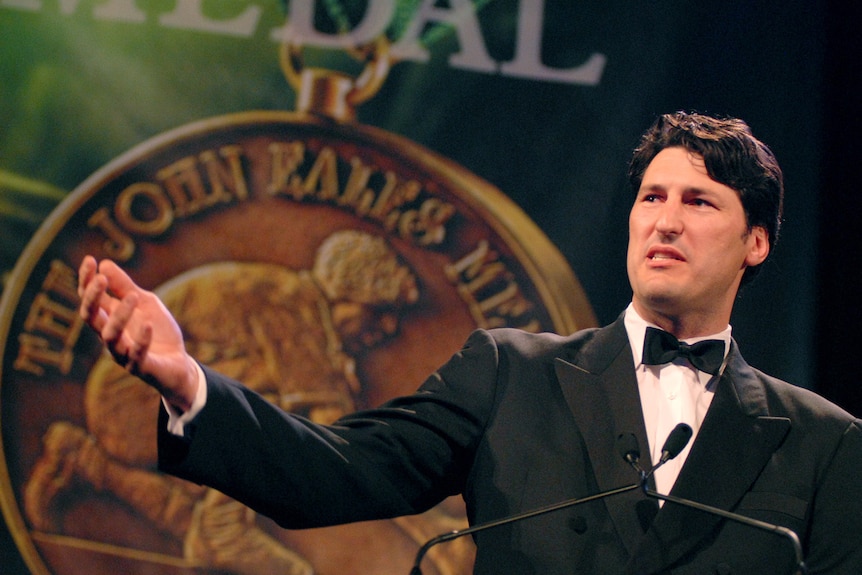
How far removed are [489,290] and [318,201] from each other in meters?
0.58

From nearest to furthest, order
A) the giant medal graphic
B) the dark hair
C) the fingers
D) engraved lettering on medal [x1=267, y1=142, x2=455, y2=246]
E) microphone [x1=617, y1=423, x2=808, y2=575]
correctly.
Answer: the fingers < microphone [x1=617, y1=423, x2=808, y2=575] < the dark hair < the giant medal graphic < engraved lettering on medal [x1=267, y1=142, x2=455, y2=246]

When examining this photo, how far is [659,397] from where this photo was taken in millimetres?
1681

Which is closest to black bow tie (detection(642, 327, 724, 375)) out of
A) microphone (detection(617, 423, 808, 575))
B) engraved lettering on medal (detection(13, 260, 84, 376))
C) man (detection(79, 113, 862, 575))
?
man (detection(79, 113, 862, 575))

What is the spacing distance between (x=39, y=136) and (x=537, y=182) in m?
1.46

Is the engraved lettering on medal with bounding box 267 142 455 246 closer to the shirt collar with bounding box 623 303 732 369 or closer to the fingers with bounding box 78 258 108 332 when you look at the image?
the shirt collar with bounding box 623 303 732 369

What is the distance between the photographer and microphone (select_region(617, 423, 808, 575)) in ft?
4.19

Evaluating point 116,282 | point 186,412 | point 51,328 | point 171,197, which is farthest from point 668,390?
point 51,328

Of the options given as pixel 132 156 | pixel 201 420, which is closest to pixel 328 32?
pixel 132 156

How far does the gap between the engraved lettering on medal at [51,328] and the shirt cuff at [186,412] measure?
162 cm

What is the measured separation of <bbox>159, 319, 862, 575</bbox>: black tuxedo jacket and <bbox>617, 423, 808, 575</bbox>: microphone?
10 centimetres

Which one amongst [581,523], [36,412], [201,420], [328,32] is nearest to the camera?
[201,420]

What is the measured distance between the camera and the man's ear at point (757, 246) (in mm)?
1840

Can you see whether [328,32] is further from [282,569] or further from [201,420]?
[201,420]

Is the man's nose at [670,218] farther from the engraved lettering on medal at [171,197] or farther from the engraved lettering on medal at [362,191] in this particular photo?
the engraved lettering on medal at [171,197]
